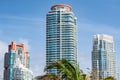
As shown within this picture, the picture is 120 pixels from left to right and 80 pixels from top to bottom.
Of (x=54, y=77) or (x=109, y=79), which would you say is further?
(x=109, y=79)

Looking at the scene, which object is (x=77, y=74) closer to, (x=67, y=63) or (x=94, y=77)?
(x=67, y=63)

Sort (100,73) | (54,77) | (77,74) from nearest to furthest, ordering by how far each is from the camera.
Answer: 1. (77,74)
2. (54,77)
3. (100,73)

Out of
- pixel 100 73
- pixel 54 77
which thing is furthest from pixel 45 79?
pixel 100 73

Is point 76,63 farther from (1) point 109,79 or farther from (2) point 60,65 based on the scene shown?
(1) point 109,79

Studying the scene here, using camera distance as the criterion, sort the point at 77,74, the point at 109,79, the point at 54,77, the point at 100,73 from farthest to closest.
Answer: the point at 100,73
the point at 109,79
the point at 54,77
the point at 77,74

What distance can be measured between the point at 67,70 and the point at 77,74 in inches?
13.2

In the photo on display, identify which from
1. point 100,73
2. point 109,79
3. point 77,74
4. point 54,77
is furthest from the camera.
→ point 100,73

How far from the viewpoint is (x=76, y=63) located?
14.4 m

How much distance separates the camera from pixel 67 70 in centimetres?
1388

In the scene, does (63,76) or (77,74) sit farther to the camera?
(63,76)

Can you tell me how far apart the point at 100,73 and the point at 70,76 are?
14.1ft

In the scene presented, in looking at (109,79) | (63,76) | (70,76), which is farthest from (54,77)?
(109,79)

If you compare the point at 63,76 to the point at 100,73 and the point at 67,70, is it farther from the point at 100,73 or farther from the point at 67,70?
the point at 100,73

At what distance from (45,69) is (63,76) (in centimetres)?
103
